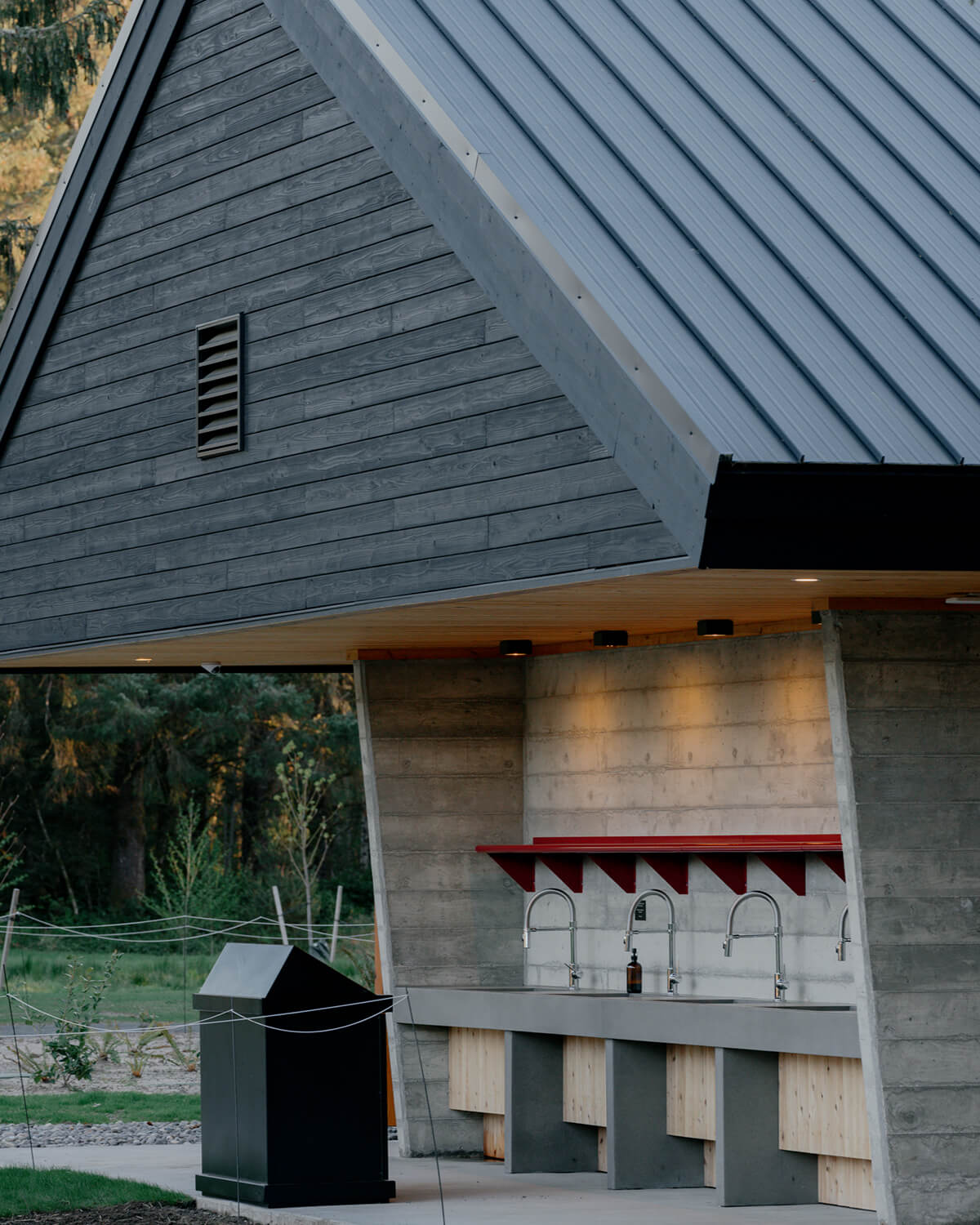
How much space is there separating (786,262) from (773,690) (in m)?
2.79

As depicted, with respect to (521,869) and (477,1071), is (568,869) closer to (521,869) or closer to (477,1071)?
(521,869)

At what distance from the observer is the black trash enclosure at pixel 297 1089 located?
404 inches

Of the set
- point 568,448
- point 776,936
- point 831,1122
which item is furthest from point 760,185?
point 831,1122

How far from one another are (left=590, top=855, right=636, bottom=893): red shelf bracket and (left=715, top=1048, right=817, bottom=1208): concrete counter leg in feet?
5.32

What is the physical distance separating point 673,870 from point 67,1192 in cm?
359

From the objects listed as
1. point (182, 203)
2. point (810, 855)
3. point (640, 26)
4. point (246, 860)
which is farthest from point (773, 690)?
point (246, 860)

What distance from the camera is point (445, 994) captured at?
1226cm

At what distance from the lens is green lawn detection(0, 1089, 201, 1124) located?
46.8 feet

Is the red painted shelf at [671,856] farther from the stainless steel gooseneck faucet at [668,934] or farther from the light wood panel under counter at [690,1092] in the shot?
the light wood panel under counter at [690,1092]

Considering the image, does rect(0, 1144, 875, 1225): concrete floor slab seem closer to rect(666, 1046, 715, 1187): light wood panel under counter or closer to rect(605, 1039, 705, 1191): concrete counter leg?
rect(605, 1039, 705, 1191): concrete counter leg

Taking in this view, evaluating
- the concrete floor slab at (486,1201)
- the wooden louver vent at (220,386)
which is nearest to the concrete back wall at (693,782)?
the concrete floor slab at (486,1201)

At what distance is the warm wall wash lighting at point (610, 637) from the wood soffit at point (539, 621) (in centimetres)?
6

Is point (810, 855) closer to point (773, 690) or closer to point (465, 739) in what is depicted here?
point (773, 690)

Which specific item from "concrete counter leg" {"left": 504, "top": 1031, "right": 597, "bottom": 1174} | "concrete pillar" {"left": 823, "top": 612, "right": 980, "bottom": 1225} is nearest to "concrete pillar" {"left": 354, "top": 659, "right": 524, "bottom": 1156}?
"concrete counter leg" {"left": 504, "top": 1031, "right": 597, "bottom": 1174}
